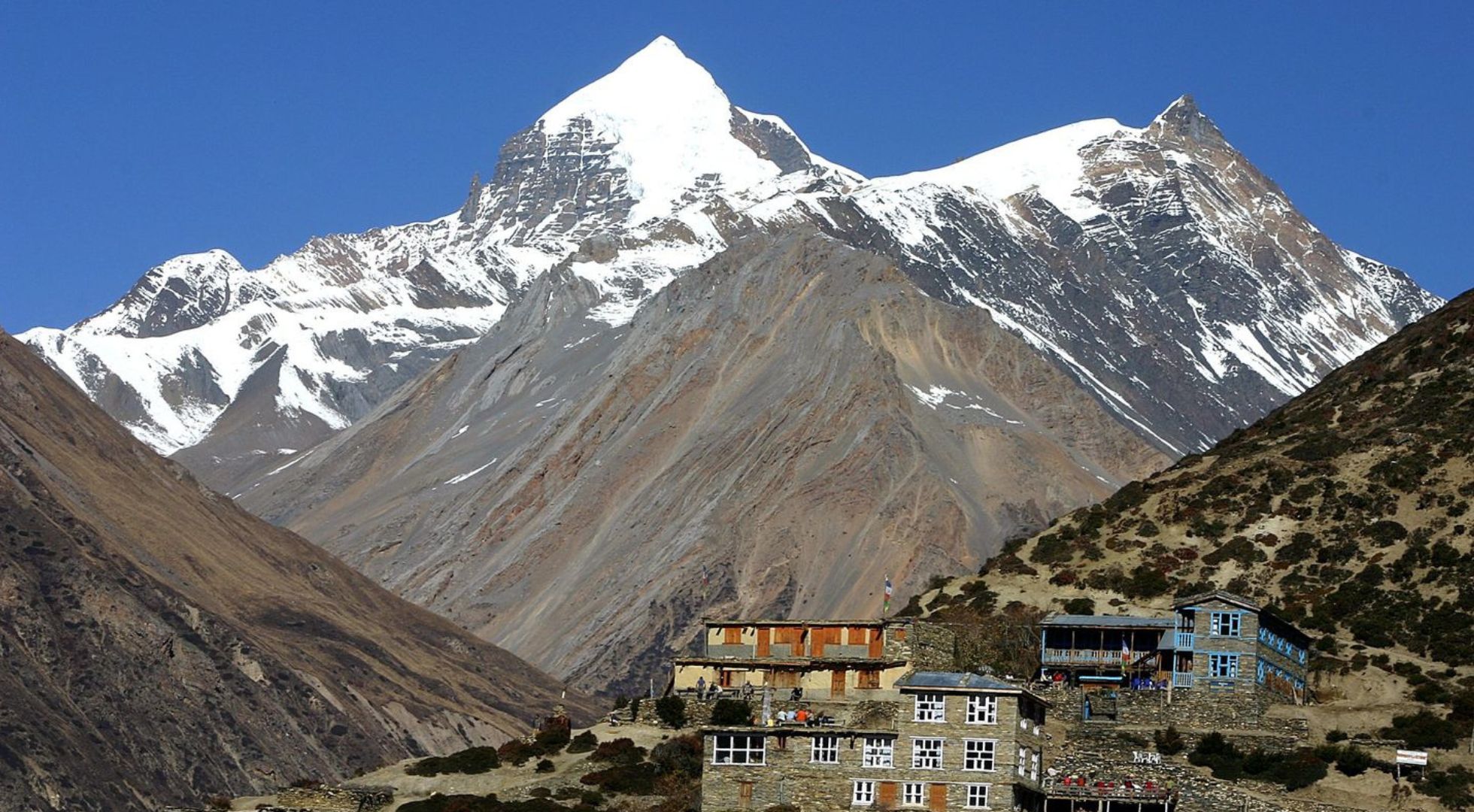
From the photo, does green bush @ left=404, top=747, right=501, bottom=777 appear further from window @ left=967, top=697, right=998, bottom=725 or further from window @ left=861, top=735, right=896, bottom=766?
window @ left=967, top=697, right=998, bottom=725

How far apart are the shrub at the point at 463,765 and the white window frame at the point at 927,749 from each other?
19165mm

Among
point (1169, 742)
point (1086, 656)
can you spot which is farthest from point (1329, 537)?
point (1169, 742)

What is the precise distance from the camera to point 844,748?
76375mm

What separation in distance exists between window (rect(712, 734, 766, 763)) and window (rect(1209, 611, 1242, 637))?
63.8ft

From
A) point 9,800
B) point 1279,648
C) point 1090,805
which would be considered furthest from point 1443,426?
point 9,800

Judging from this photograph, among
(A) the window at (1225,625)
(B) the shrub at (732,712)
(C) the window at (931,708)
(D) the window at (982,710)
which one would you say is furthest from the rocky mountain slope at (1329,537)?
(C) the window at (931,708)

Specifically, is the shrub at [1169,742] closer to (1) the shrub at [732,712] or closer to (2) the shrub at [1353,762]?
(2) the shrub at [1353,762]

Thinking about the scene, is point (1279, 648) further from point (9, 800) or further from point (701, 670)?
point (9, 800)

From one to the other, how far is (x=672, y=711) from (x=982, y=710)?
1715 cm

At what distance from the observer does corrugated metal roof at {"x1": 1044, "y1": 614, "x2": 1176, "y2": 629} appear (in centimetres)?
9156

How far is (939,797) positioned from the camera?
2953 inches

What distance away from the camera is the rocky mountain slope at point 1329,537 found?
340ft

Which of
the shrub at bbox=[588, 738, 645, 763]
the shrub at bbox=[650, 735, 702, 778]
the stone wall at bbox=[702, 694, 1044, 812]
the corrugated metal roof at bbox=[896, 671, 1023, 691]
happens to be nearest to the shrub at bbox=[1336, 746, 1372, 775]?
the corrugated metal roof at bbox=[896, 671, 1023, 691]

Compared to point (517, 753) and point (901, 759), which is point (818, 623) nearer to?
point (517, 753)
